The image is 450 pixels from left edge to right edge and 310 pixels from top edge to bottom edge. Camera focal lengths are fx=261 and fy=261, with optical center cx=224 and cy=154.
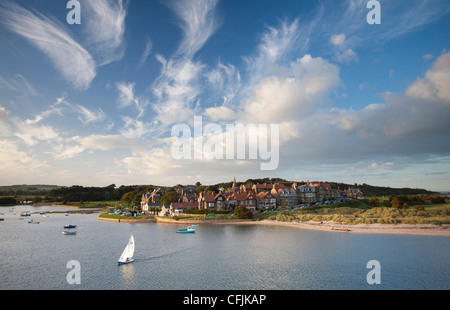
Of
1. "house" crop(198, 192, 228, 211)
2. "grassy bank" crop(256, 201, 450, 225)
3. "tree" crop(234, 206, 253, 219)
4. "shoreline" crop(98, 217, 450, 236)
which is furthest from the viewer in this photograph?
"house" crop(198, 192, 228, 211)

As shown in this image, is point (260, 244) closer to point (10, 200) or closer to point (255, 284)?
point (255, 284)

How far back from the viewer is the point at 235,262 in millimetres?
32906

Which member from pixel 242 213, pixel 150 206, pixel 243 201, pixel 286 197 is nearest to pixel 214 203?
pixel 243 201

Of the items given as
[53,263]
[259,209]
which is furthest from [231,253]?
[259,209]

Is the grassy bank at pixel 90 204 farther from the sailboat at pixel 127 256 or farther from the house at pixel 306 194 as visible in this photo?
the sailboat at pixel 127 256

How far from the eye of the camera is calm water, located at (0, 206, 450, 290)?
25781 mm

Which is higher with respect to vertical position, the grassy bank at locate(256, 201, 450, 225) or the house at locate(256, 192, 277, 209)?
the house at locate(256, 192, 277, 209)

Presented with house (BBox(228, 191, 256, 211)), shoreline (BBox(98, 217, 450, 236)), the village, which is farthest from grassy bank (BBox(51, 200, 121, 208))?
shoreline (BBox(98, 217, 450, 236))

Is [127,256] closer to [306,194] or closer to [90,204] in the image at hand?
[306,194]

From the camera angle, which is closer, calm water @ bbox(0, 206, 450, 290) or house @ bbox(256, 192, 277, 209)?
calm water @ bbox(0, 206, 450, 290)

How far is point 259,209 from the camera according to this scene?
8444 centimetres

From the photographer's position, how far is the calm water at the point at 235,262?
25781mm

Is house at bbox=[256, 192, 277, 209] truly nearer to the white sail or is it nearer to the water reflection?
the white sail
